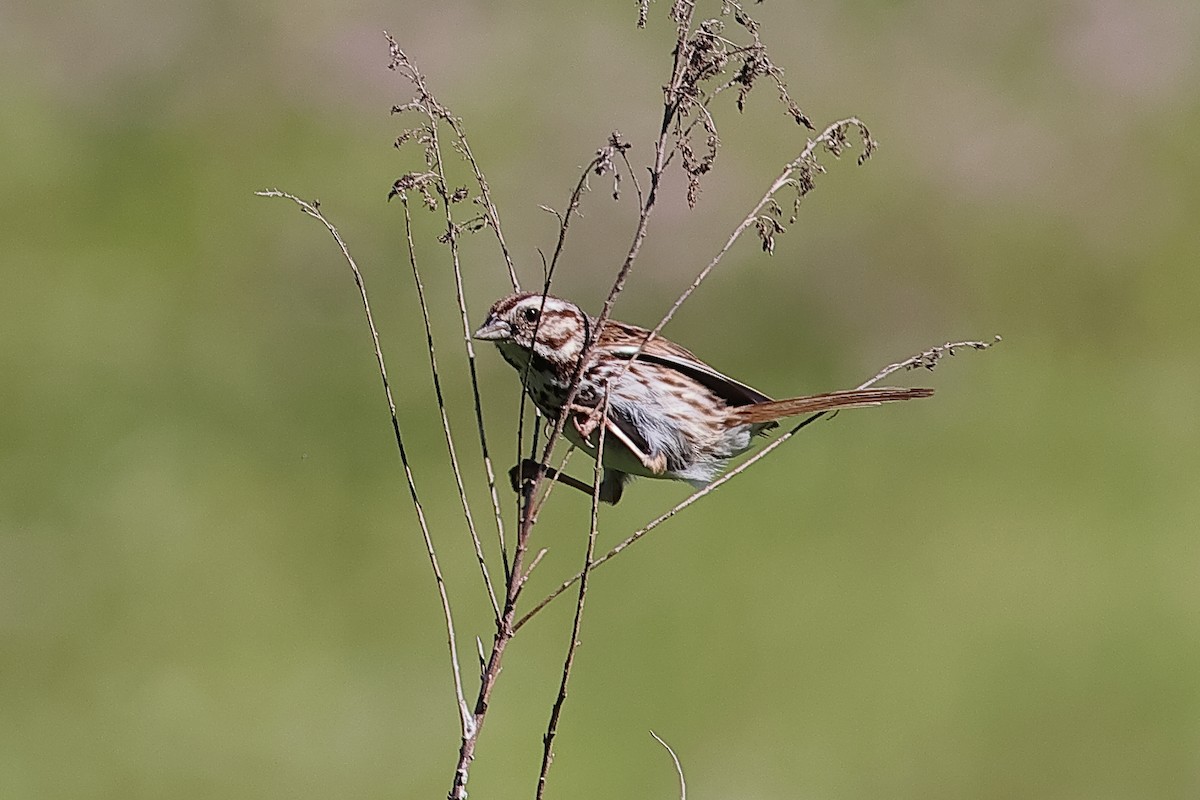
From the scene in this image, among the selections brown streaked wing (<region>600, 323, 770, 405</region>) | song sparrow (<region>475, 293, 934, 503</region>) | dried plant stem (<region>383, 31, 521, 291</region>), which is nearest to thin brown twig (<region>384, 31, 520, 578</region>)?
dried plant stem (<region>383, 31, 521, 291</region>)

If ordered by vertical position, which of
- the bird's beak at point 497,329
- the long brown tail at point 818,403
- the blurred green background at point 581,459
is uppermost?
the blurred green background at point 581,459

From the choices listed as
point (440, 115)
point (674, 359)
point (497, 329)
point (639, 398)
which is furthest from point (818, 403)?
point (440, 115)

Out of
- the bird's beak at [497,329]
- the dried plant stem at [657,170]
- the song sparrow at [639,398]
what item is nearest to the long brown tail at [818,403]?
the song sparrow at [639,398]

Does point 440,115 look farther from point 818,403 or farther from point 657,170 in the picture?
point 818,403

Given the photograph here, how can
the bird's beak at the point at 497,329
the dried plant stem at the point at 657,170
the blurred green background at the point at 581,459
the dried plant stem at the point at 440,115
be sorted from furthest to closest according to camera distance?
the blurred green background at the point at 581,459 < the bird's beak at the point at 497,329 < the dried plant stem at the point at 440,115 < the dried plant stem at the point at 657,170

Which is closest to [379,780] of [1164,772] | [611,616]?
[611,616]

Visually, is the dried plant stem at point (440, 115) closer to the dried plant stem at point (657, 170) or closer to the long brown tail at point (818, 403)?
the dried plant stem at point (657, 170)

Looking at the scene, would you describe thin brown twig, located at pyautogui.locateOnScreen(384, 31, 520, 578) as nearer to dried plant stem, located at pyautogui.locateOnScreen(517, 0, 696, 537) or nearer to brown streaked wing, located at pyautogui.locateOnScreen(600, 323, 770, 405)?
dried plant stem, located at pyautogui.locateOnScreen(517, 0, 696, 537)
